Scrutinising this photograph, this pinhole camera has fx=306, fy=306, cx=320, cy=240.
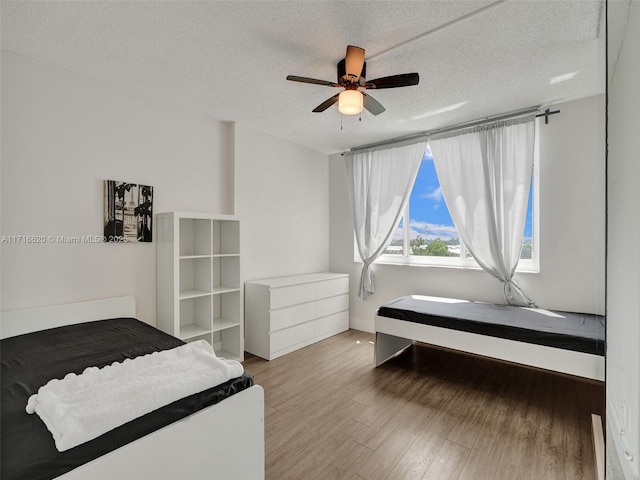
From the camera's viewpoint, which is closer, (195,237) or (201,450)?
(201,450)

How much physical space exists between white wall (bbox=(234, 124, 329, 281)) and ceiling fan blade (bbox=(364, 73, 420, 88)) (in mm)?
1967

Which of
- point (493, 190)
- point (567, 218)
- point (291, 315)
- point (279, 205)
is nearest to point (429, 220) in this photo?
point (493, 190)

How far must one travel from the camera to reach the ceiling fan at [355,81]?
76.4 inches

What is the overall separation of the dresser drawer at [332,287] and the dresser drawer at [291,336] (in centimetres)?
41

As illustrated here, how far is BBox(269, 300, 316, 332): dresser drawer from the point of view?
130 inches

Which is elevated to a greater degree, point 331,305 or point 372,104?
point 372,104

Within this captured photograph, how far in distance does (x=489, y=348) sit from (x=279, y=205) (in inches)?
109

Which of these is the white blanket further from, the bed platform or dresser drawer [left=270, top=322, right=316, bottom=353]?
the bed platform

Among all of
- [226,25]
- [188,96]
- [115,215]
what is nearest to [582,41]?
[226,25]

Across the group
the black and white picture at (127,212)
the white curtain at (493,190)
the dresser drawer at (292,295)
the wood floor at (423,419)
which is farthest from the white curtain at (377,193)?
the black and white picture at (127,212)

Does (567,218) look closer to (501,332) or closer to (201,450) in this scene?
(501,332)

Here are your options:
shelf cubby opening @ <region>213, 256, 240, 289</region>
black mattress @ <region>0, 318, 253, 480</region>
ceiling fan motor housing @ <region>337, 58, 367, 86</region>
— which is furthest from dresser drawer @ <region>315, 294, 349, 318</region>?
ceiling fan motor housing @ <region>337, 58, 367, 86</region>

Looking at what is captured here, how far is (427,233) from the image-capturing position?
3.91 m

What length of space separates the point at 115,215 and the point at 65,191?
38 centimetres
